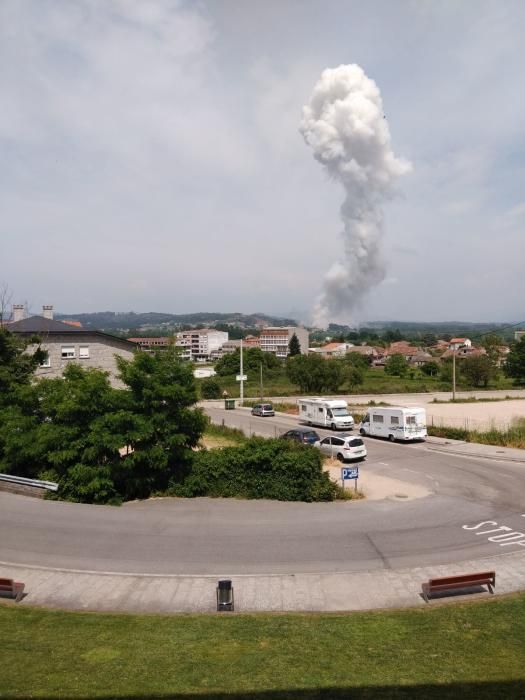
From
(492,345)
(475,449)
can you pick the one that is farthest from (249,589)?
(492,345)

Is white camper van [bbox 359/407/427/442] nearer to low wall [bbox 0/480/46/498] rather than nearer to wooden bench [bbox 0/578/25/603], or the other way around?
low wall [bbox 0/480/46/498]

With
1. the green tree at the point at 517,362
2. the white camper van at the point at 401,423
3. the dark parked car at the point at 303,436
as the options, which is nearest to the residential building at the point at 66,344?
the dark parked car at the point at 303,436

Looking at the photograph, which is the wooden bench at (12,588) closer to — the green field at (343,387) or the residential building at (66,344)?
the residential building at (66,344)

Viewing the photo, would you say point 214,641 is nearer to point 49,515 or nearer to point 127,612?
point 127,612

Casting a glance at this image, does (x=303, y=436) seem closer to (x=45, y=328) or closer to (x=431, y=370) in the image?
(x=45, y=328)

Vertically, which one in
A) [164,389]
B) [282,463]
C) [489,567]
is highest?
[164,389]

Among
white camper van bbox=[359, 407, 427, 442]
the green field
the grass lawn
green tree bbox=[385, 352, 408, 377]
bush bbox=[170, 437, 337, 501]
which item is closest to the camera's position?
the grass lawn

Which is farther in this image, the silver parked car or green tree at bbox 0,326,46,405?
the silver parked car

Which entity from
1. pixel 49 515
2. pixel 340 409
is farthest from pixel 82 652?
pixel 340 409

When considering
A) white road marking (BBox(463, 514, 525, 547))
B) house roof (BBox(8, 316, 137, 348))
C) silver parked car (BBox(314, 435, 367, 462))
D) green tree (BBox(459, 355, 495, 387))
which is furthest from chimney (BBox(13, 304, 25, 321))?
green tree (BBox(459, 355, 495, 387))
